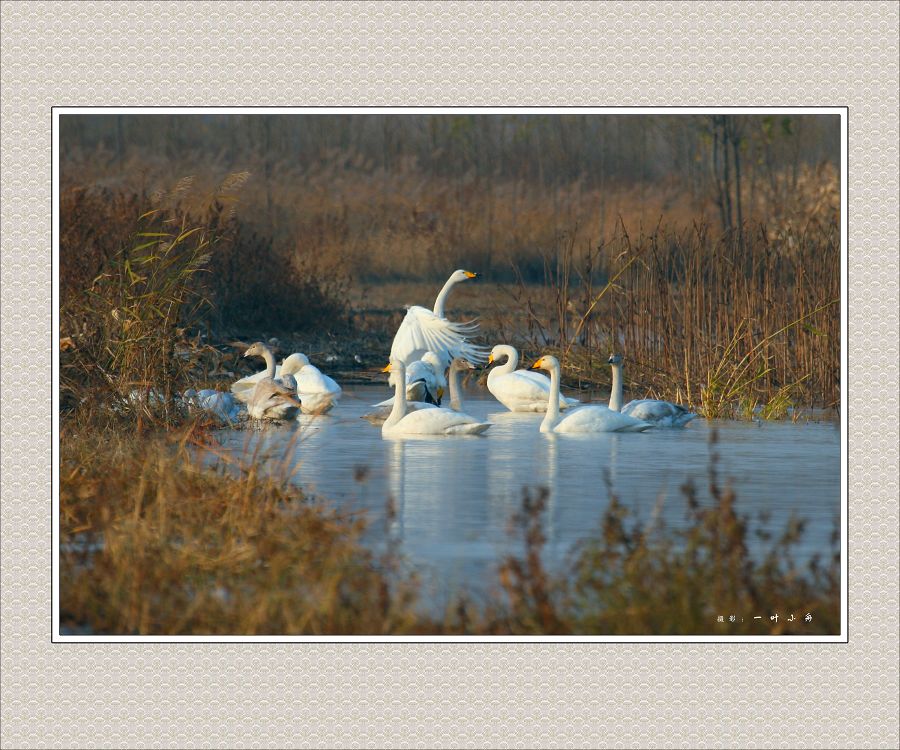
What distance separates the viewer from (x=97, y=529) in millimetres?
7090

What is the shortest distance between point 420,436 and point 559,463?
5.70ft

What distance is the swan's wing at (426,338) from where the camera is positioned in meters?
13.9

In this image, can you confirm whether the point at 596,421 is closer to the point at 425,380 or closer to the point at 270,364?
the point at 425,380

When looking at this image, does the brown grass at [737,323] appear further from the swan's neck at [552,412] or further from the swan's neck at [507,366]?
the swan's neck at [552,412]

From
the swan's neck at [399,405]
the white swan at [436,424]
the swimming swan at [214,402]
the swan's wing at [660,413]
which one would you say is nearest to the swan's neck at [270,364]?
the swimming swan at [214,402]

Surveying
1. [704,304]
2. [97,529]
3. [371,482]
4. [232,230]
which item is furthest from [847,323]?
[232,230]

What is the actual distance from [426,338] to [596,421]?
3.00 m

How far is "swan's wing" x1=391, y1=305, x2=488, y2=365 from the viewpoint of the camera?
1388 centimetres

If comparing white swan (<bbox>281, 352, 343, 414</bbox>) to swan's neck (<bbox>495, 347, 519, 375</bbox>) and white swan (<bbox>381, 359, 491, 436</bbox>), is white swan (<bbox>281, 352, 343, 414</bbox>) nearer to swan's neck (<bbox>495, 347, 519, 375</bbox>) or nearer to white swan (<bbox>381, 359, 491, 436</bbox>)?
white swan (<bbox>381, 359, 491, 436</bbox>)

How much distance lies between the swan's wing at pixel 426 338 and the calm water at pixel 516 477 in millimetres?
1161

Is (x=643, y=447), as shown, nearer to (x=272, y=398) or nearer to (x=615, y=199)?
(x=272, y=398)

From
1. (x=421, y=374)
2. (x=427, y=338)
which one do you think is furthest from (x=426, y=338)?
(x=421, y=374)

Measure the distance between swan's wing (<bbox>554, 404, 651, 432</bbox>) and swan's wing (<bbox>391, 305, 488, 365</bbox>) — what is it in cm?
260

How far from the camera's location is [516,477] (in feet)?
30.3
